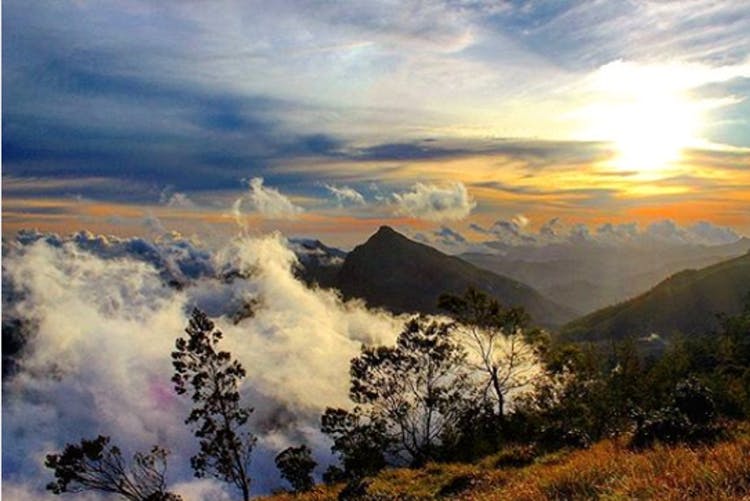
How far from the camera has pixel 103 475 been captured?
4966cm

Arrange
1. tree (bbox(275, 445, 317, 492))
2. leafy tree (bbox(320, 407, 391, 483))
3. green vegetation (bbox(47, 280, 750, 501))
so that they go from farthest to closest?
tree (bbox(275, 445, 317, 492)), leafy tree (bbox(320, 407, 391, 483)), green vegetation (bbox(47, 280, 750, 501))

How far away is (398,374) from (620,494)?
2142 inches

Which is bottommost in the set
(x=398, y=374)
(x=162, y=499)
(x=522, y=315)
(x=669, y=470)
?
(x=162, y=499)

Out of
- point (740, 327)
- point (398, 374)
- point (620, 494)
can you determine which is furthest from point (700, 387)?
point (740, 327)

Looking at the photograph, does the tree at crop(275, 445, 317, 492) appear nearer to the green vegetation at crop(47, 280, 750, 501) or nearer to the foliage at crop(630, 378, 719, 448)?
the green vegetation at crop(47, 280, 750, 501)

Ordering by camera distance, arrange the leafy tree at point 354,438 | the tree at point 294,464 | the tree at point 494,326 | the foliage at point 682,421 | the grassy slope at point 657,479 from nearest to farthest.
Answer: the grassy slope at point 657,479 → the foliage at point 682,421 → the leafy tree at point 354,438 → the tree at point 494,326 → the tree at point 294,464

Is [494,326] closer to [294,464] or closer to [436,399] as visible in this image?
[436,399]

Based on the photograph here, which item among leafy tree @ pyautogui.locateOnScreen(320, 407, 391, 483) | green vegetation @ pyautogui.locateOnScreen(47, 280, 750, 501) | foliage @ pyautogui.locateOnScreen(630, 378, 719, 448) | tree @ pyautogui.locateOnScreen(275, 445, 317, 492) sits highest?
foliage @ pyautogui.locateOnScreen(630, 378, 719, 448)

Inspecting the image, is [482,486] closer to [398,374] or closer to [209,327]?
[209,327]

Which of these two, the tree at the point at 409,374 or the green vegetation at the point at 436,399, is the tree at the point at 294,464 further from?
the tree at the point at 409,374

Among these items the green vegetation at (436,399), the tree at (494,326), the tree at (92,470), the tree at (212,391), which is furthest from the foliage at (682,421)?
the tree at (212,391)

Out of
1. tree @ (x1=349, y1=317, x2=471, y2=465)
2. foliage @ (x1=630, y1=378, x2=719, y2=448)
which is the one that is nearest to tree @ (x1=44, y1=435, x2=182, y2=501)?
tree @ (x1=349, y1=317, x2=471, y2=465)

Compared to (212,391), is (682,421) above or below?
above

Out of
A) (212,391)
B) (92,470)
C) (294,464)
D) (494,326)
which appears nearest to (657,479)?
(92,470)
